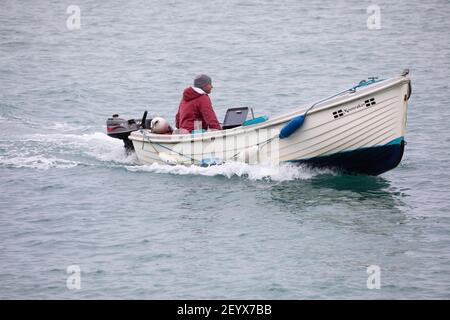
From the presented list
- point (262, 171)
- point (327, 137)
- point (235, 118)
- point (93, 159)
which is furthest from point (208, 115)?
point (93, 159)

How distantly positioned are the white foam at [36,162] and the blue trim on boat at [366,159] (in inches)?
206

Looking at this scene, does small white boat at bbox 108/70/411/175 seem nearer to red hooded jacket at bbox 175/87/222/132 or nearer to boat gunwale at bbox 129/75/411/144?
boat gunwale at bbox 129/75/411/144

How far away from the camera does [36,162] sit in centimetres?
1889

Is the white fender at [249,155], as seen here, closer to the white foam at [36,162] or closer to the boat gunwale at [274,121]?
the boat gunwale at [274,121]

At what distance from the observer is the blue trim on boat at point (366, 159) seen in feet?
54.1

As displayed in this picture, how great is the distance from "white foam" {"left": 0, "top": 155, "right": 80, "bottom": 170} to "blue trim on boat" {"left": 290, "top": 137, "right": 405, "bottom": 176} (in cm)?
522

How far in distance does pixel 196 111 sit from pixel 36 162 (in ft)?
12.8

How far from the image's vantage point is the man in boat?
1742 cm

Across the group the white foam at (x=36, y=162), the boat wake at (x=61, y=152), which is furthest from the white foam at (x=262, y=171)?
the white foam at (x=36, y=162)

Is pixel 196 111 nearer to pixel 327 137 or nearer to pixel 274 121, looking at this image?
pixel 274 121

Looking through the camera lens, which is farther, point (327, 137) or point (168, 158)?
point (168, 158)

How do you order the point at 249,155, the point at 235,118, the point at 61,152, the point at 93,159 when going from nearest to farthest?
1. the point at 249,155
2. the point at 235,118
3. the point at 93,159
4. the point at 61,152

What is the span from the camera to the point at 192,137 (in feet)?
56.3

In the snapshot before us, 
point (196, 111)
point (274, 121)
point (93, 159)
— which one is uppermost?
point (196, 111)
